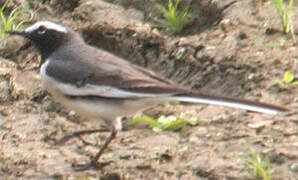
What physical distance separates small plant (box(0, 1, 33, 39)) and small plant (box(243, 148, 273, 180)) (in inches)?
129

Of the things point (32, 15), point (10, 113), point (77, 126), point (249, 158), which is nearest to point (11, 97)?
point (10, 113)

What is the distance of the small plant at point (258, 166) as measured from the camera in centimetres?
550

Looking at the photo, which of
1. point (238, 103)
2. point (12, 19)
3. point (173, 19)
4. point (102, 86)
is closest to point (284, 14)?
point (173, 19)

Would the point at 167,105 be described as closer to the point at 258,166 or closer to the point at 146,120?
the point at 146,120

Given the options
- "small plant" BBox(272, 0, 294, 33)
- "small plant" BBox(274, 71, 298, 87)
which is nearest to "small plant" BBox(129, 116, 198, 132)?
"small plant" BBox(274, 71, 298, 87)

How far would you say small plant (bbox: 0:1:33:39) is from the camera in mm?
8031

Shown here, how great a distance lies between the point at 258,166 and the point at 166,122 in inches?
54.8

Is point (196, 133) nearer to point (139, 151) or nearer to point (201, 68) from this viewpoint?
point (139, 151)

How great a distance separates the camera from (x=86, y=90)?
638 cm

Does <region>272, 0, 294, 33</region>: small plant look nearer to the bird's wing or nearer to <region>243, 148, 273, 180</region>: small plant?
the bird's wing

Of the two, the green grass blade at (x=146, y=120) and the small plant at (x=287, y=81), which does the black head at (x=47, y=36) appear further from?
the small plant at (x=287, y=81)

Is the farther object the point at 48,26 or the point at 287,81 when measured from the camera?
the point at 48,26

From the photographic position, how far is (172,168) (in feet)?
19.6

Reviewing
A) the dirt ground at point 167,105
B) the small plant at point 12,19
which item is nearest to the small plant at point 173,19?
the dirt ground at point 167,105
